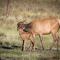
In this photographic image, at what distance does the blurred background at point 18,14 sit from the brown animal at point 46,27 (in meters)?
0.11

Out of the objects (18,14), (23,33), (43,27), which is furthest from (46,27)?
(18,14)

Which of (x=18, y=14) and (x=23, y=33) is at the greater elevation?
(x=18, y=14)

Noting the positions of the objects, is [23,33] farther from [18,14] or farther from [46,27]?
[46,27]

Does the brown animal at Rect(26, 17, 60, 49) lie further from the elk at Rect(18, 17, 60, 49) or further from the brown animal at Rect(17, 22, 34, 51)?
the brown animal at Rect(17, 22, 34, 51)

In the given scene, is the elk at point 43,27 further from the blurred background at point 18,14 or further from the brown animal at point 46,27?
the blurred background at point 18,14

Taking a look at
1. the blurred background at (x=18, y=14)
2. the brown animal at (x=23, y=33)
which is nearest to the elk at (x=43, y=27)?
the brown animal at (x=23, y=33)

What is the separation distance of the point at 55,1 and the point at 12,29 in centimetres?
134

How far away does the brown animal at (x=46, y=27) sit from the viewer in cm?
946

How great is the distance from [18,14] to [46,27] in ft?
2.65

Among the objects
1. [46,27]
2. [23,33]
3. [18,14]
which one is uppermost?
[18,14]

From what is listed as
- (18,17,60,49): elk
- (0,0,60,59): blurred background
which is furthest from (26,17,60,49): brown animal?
(0,0,60,59): blurred background

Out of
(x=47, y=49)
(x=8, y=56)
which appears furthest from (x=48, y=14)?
(x=8, y=56)

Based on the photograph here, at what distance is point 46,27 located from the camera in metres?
9.59

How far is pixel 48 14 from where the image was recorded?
9.55 meters
